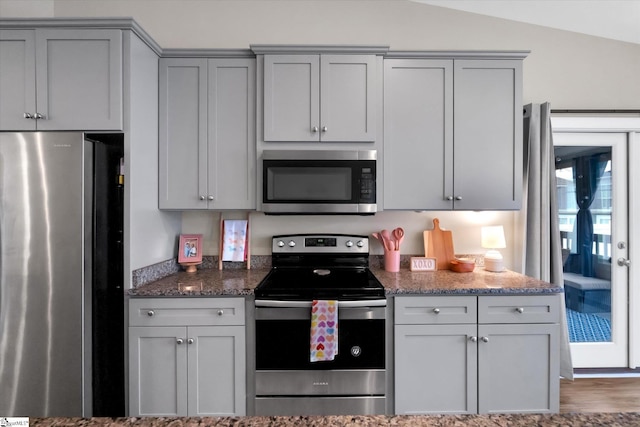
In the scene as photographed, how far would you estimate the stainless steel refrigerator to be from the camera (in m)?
1.82

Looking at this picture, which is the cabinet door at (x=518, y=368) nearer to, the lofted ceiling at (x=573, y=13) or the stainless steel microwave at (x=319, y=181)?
the stainless steel microwave at (x=319, y=181)

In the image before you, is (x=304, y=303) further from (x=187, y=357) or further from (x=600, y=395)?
(x=600, y=395)

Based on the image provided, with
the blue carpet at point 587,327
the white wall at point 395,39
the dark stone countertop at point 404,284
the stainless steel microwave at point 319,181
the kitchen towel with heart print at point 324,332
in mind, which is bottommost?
the blue carpet at point 587,327

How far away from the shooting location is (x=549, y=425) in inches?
26.3

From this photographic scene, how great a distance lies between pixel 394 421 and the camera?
0.71 meters

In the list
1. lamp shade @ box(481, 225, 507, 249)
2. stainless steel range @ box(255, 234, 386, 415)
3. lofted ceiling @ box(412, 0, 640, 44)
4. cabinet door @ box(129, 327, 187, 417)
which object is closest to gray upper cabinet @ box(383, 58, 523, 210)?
lamp shade @ box(481, 225, 507, 249)

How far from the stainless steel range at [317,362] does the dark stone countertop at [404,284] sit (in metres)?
0.17

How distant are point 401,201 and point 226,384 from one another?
158 cm

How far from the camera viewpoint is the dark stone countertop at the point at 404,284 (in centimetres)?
198

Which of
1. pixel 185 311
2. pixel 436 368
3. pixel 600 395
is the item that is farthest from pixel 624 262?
pixel 185 311

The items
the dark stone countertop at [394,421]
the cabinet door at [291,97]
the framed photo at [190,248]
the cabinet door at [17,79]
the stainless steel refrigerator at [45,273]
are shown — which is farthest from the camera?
the framed photo at [190,248]

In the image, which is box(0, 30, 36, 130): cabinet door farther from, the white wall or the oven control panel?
the oven control panel

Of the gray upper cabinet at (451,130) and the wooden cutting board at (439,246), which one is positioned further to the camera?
the wooden cutting board at (439,246)

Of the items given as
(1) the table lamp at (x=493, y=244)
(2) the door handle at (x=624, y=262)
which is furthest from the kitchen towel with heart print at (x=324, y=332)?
(2) the door handle at (x=624, y=262)
